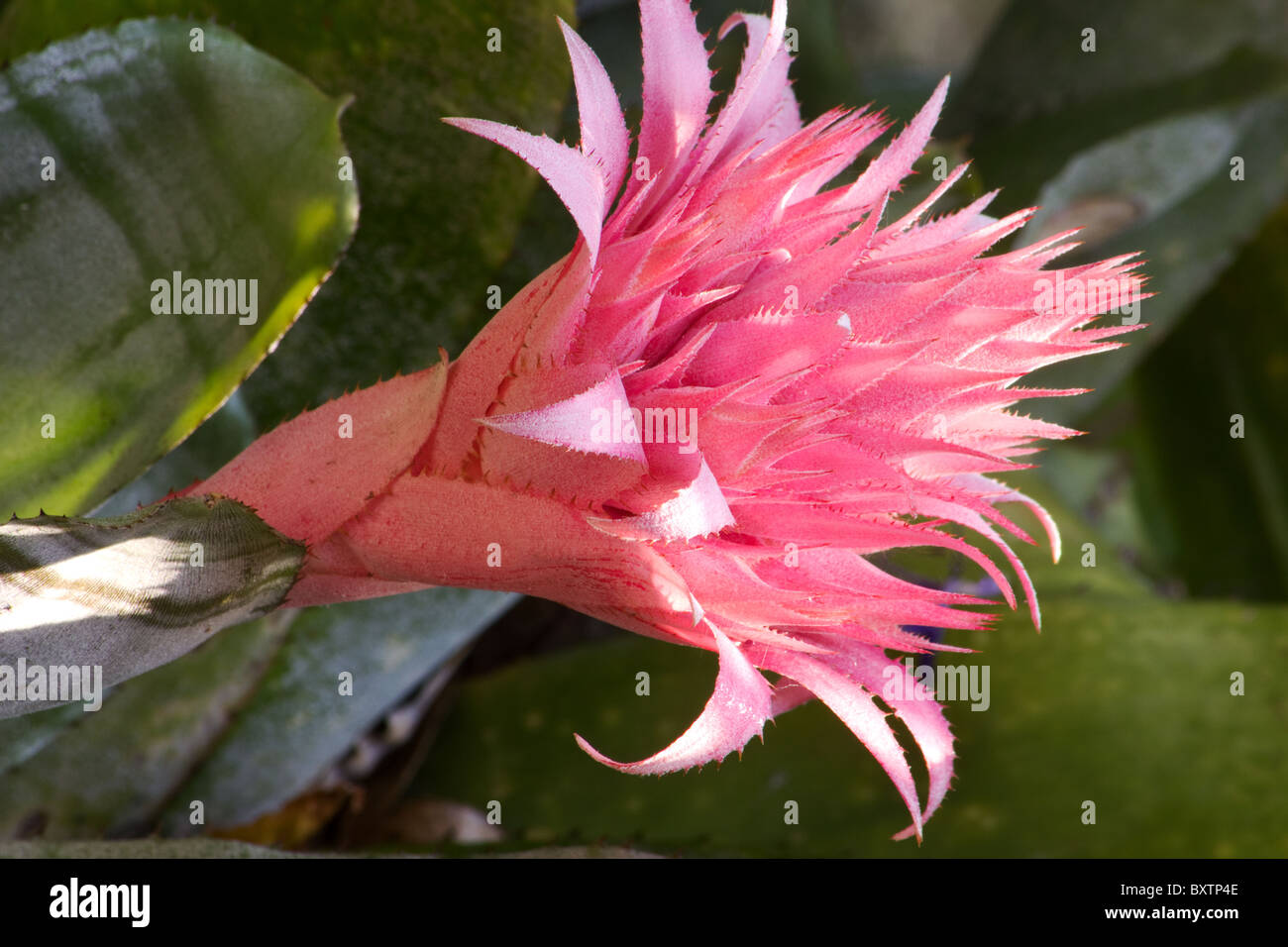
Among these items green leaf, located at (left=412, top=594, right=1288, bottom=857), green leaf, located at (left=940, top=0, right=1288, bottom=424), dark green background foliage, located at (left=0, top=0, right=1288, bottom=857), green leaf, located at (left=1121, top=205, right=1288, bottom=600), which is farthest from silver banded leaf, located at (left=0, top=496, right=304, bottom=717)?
green leaf, located at (left=1121, top=205, right=1288, bottom=600)

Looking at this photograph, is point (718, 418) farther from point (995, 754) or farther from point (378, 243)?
point (995, 754)

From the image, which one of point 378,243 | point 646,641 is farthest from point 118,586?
point 646,641

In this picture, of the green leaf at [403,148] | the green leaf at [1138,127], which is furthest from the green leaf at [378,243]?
the green leaf at [1138,127]

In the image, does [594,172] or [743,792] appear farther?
[743,792]

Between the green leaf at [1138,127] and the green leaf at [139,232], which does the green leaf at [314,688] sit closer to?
the green leaf at [139,232]
